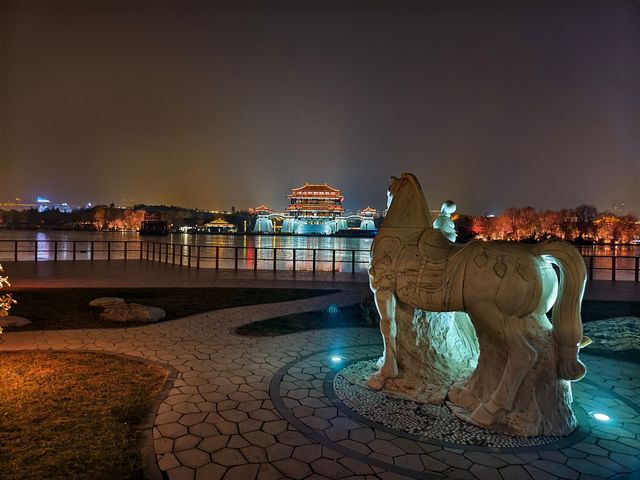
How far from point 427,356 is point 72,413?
3689 millimetres

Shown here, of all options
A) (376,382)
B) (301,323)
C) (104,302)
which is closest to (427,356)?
(376,382)

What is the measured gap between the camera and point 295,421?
3.86 metres

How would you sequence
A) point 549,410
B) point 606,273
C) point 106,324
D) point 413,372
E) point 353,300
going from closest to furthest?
point 549,410 < point 413,372 < point 106,324 < point 353,300 < point 606,273

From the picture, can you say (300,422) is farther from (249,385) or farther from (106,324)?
(106,324)

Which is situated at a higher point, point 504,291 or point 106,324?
point 504,291

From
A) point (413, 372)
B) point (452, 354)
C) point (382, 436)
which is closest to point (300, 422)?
point (382, 436)

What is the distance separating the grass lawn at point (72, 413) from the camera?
3.05m

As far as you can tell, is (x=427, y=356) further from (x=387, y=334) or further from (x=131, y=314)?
(x=131, y=314)

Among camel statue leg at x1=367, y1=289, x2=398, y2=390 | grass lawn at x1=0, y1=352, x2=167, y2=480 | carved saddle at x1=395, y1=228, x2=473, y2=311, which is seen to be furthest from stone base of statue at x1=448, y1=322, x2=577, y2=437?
grass lawn at x1=0, y1=352, x2=167, y2=480

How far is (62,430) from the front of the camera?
3.55 metres

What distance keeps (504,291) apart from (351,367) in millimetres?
2478

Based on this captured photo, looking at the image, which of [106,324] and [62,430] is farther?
[106,324]

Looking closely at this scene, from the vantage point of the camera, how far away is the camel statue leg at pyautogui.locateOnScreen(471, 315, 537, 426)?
3.59m

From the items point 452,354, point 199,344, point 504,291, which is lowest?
point 199,344
